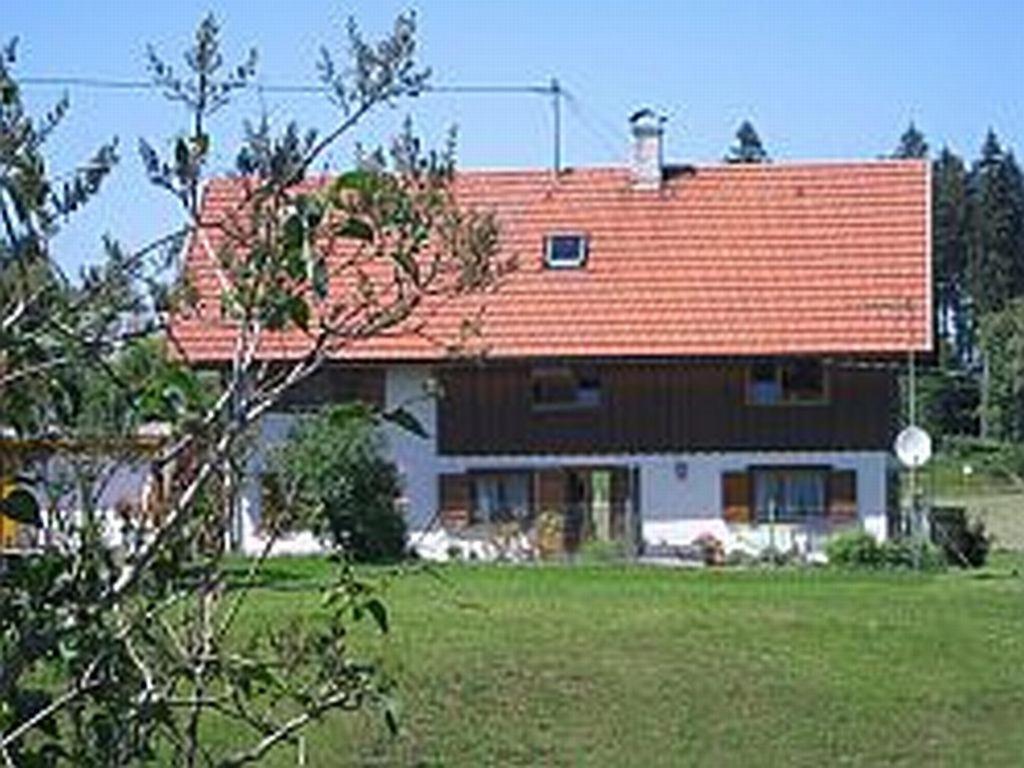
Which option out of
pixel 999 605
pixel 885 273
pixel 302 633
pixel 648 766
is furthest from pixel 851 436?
pixel 302 633

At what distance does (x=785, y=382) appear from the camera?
147 ft

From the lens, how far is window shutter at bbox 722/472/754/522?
43.9 metres

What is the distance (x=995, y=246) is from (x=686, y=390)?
66198 millimetres

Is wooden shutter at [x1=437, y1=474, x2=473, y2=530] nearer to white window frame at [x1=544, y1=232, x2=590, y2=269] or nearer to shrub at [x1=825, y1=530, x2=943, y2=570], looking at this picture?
white window frame at [x1=544, y1=232, x2=590, y2=269]

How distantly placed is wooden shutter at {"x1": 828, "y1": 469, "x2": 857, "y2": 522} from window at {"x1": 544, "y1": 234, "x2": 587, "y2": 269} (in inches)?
268

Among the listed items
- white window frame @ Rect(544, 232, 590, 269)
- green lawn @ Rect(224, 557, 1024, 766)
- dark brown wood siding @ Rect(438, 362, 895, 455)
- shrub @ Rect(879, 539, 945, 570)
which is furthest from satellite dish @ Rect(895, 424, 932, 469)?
white window frame @ Rect(544, 232, 590, 269)

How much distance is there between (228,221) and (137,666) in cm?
74

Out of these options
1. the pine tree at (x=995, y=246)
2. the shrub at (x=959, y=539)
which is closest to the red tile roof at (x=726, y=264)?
the shrub at (x=959, y=539)

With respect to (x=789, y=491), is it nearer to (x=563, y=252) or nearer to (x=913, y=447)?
(x=913, y=447)

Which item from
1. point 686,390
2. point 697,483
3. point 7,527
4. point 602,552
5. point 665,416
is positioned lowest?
point 602,552

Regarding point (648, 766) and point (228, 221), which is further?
point (648, 766)

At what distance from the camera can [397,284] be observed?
3.72 metres

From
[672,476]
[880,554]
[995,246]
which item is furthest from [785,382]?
[995,246]

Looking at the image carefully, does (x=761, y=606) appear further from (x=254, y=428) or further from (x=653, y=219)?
(x=254, y=428)
